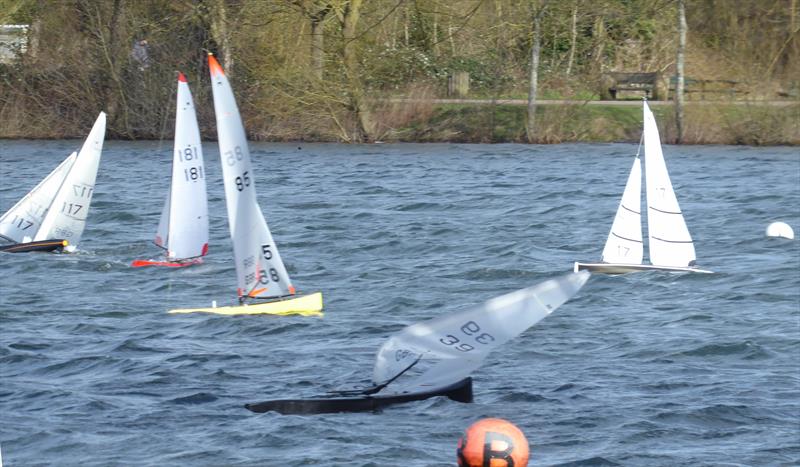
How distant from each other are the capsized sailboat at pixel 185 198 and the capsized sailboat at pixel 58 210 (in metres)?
1.98

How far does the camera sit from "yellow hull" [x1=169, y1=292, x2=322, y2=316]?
15758mm

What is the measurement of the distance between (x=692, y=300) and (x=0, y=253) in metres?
10.4

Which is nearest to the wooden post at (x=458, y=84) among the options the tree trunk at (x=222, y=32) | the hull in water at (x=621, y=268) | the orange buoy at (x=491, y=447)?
the tree trunk at (x=222, y=32)

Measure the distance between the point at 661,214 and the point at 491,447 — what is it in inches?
481

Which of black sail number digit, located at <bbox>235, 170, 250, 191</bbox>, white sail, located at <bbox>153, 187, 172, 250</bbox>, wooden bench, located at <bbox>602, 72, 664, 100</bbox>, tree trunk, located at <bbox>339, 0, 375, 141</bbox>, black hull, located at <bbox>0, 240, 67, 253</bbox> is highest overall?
tree trunk, located at <bbox>339, 0, 375, 141</bbox>

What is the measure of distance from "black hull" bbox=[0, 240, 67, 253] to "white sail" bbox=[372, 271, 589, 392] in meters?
11.3

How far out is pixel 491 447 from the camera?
6.96 metres

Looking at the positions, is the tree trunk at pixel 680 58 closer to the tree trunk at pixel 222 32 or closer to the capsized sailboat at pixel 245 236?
the tree trunk at pixel 222 32

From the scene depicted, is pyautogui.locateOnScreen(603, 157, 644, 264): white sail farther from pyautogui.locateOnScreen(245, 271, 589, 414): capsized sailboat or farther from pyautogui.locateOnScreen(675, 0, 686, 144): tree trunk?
pyautogui.locateOnScreen(675, 0, 686, 144): tree trunk

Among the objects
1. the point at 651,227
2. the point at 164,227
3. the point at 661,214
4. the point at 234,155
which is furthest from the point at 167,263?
the point at 661,214

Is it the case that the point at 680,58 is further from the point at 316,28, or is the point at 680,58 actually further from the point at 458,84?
the point at 316,28

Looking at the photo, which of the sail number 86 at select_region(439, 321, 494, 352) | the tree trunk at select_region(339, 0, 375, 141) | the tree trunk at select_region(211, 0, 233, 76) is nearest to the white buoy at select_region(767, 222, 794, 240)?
the tree trunk at select_region(339, 0, 375, 141)

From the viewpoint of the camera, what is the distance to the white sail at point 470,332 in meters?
8.80

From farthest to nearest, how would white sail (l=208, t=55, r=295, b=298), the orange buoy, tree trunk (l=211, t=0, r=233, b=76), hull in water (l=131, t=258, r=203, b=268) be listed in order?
tree trunk (l=211, t=0, r=233, b=76)
hull in water (l=131, t=258, r=203, b=268)
white sail (l=208, t=55, r=295, b=298)
the orange buoy
